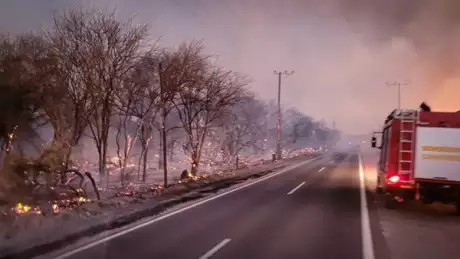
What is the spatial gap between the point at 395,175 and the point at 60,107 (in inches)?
550

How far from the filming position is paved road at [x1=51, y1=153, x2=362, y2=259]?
8.23 meters

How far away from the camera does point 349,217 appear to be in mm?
12930

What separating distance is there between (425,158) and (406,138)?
31.0 inches

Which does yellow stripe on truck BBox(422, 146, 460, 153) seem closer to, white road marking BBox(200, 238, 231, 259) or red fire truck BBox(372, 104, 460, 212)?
red fire truck BBox(372, 104, 460, 212)

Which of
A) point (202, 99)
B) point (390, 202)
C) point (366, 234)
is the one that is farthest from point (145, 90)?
point (366, 234)

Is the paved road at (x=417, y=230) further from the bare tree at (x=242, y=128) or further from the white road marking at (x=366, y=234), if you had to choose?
the bare tree at (x=242, y=128)

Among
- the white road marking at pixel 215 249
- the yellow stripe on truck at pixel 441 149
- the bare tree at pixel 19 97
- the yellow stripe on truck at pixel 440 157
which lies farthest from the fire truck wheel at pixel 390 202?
the bare tree at pixel 19 97

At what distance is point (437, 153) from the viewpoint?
44.0ft

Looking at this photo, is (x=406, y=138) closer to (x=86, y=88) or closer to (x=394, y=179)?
(x=394, y=179)

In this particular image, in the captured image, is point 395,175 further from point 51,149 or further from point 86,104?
point 86,104

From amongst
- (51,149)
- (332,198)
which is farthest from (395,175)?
(51,149)

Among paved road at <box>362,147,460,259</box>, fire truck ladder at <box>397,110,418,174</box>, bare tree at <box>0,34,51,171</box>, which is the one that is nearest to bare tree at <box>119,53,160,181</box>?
bare tree at <box>0,34,51,171</box>

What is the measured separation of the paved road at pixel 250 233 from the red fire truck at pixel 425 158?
64.6 inches

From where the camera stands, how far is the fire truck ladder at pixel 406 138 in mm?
13641
